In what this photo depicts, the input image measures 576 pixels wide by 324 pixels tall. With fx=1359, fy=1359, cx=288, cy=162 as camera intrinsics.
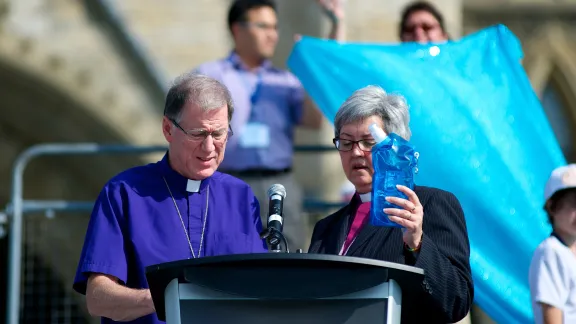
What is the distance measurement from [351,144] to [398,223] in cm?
64

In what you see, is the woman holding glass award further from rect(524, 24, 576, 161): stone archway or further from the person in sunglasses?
rect(524, 24, 576, 161): stone archway

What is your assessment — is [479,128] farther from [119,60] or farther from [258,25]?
[119,60]

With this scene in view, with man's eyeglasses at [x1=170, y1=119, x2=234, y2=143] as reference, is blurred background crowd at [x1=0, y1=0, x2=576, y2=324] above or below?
above

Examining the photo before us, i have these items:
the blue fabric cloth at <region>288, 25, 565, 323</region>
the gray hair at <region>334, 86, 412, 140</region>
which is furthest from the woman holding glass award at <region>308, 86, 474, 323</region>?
the blue fabric cloth at <region>288, 25, 565, 323</region>

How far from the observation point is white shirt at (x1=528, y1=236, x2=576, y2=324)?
5.36 meters

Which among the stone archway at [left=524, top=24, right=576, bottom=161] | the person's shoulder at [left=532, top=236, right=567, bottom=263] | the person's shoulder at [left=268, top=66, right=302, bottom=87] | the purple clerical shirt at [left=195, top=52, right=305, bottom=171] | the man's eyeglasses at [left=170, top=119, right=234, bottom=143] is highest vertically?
the stone archway at [left=524, top=24, right=576, bottom=161]

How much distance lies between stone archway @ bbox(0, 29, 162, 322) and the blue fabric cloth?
11.2ft

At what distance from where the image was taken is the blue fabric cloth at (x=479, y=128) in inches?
241

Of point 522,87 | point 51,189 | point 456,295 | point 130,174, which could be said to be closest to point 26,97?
point 51,189

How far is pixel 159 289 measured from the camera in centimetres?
397

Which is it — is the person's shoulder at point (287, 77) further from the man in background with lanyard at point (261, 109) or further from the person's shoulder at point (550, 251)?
the person's shoulder at point (550, 251)

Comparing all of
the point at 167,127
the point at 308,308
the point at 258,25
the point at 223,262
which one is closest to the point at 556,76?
the point at 258,25

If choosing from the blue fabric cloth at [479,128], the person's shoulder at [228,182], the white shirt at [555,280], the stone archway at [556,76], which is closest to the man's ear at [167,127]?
the person's shoulder at [228,182]

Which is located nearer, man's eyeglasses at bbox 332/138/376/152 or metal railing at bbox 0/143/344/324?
man's eyeglasses at bbox 332/138/376/152
